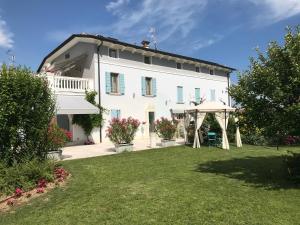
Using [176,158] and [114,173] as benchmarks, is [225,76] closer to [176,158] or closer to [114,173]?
[176,158]

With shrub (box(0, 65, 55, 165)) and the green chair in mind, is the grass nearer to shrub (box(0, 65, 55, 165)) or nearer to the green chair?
shrub (box(0, 65, 55, 165))

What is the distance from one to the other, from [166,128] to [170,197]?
12952 millimetres

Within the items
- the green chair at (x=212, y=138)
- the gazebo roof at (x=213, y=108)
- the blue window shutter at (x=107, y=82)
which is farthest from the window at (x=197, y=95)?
the gazebo roof at (x=213, y=108)

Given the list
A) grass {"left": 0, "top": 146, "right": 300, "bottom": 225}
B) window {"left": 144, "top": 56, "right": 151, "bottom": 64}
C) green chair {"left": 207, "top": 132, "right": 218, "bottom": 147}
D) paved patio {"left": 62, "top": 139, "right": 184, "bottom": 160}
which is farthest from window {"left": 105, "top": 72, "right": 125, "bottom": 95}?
grass {"left": 0, "top": 146, "right": 300, "bottom": 225}

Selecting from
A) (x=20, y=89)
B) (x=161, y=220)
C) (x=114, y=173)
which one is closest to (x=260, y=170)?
(x=114, y=173)

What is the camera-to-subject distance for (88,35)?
23266 mm

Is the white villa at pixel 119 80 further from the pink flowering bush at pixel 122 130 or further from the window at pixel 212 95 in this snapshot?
the pink flowering bush at pixel 122 130


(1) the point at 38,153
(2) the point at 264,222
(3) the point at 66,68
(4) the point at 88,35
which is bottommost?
(2) the point at 264,222

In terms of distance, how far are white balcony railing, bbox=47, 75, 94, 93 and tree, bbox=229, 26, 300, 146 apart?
15176mm

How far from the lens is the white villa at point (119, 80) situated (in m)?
23.0

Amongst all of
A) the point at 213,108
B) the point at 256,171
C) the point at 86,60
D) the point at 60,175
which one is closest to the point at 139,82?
the point at 86,60

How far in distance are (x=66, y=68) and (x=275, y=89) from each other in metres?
19.5

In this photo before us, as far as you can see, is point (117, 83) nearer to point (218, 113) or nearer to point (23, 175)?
point (218, 113)

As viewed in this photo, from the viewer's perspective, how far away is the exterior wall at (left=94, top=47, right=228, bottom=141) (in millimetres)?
25078
